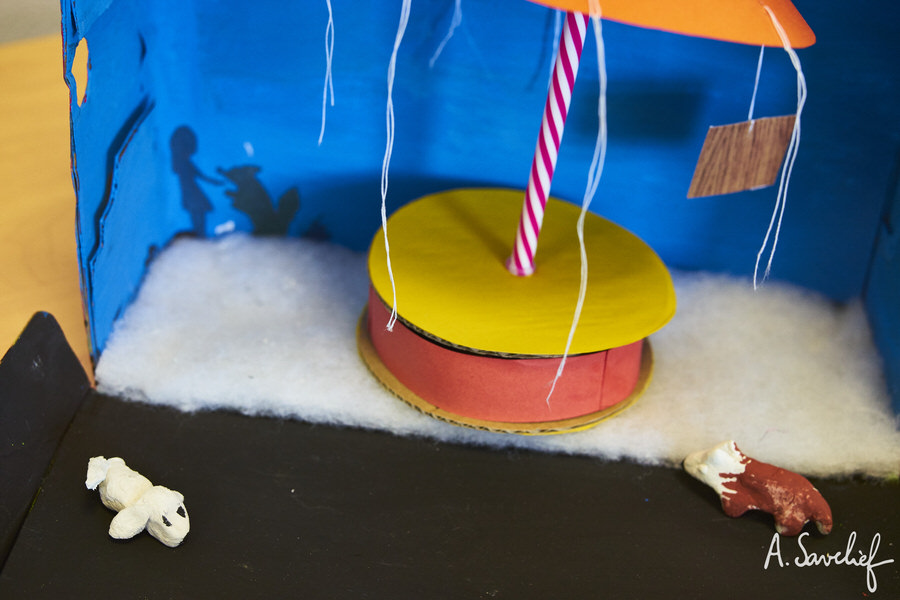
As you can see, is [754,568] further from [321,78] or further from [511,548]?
[321,78]

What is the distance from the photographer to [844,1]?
1.29 metres

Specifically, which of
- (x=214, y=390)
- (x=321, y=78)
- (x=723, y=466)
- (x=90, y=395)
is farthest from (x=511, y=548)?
(x=321, y=78)

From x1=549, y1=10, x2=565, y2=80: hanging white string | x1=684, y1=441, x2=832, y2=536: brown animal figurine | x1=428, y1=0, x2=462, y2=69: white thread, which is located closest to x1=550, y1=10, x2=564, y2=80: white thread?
x1=549, y1=10, x2=565, y2=80: hanging white string

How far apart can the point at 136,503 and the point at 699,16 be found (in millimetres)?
857

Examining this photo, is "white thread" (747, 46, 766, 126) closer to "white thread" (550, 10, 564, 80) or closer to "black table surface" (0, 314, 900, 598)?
"white thread" (550, 10, 564, 80)

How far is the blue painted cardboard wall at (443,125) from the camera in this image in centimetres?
135

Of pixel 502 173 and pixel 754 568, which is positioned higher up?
pixel 502 173

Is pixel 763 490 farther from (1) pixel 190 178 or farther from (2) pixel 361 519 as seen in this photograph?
(1) pixel 190 178

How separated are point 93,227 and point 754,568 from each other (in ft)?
3.30

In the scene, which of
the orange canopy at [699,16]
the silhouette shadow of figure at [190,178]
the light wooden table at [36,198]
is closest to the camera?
the orange canopy at [699,16]

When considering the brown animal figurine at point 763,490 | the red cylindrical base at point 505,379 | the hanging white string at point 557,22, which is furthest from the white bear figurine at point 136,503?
the hanging white string at point 557,22

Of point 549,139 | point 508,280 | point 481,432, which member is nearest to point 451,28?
point 549,139

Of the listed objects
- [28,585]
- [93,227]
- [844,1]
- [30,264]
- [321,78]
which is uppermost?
[844,1]
